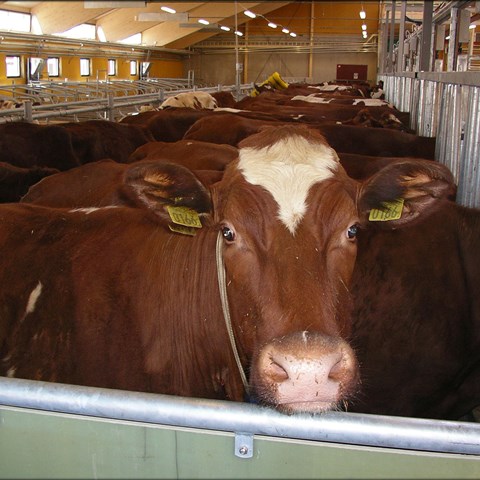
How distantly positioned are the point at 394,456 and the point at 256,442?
0.98 feet

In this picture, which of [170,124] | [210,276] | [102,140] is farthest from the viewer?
[170,124]

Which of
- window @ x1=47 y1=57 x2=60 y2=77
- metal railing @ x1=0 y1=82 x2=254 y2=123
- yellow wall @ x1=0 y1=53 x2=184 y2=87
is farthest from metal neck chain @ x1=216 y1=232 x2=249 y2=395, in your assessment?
window @ x1=47 y1=57 x2=60 y2=77

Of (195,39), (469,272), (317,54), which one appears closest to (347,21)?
(317,54)

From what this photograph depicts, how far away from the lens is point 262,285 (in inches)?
76.9

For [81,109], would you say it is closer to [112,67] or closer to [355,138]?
[355,138]

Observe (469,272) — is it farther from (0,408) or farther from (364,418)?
(0,408)

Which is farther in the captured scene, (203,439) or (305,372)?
(305,372)

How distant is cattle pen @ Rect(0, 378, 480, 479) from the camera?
47.1 inches

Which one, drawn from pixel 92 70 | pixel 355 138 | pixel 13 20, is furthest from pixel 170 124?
pixel 92 70

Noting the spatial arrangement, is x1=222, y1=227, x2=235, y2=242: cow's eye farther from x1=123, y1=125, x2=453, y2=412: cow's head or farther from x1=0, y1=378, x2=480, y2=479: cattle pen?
x1=0, y1=378, x2=480, y2=479: cattle pen

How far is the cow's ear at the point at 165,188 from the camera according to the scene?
7.06 feet

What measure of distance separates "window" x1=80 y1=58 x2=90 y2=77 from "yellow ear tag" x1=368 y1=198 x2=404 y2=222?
2565 cm

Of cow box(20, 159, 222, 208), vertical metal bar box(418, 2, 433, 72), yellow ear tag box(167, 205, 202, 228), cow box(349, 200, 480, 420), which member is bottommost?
cow box(349, 200, 480, 420)

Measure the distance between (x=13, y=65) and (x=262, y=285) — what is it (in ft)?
69.7
